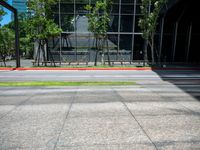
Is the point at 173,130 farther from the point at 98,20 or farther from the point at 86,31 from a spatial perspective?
the point at 86,31

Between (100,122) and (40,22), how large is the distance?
21991 millimetres

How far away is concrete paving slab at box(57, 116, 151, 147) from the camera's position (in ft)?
15.1

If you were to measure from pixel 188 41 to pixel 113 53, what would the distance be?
1203 centimetres

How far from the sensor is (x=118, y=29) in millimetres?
31734

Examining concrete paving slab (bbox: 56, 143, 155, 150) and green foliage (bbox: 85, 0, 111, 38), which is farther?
green foliage (bbox: 85, 0, 111, 38)

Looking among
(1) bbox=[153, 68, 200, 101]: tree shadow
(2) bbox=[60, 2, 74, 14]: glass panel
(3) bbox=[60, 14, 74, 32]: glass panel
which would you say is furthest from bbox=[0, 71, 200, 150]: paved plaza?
(2) bbox=[60, 2, 74, 14]: glass panel

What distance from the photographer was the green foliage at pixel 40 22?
2511cm

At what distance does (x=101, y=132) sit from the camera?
5.10m

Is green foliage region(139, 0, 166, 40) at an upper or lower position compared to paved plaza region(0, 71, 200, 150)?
upper

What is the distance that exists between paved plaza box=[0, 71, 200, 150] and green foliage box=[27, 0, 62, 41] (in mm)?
17588

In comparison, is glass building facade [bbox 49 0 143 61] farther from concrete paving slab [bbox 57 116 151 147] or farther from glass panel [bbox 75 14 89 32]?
concrete paving slab [bbox 57 116 151 147]

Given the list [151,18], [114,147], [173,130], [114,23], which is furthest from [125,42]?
[114,147]

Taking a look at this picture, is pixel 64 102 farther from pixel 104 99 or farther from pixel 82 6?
pixel 82 6

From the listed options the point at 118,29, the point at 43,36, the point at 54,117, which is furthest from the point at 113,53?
the point at 54,117
